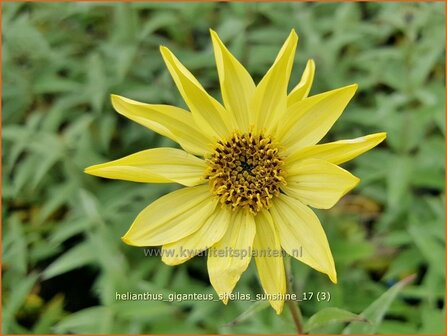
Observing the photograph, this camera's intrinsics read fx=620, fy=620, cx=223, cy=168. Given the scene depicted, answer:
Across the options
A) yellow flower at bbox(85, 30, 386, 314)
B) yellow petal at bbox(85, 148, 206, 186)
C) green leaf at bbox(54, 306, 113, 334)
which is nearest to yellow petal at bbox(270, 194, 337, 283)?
yellow flower at bbox(85, 30, 386, 314)

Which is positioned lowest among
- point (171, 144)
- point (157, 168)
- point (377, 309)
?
point (377, 309)

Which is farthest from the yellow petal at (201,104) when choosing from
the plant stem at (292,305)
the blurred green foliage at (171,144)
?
the blurred green foliage at (171,144)

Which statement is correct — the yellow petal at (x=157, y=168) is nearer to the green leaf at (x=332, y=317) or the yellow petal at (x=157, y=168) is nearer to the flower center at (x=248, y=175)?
the flower center at (x=248, y=175)

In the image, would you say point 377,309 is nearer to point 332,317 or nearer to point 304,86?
point 332,317

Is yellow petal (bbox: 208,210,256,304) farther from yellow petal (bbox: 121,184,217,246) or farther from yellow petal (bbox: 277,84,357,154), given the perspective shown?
yellow petal (bbox: 277,84,357,154)

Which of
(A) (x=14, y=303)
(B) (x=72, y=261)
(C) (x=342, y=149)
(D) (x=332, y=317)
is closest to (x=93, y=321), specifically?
(B) (x=72, y=261)
